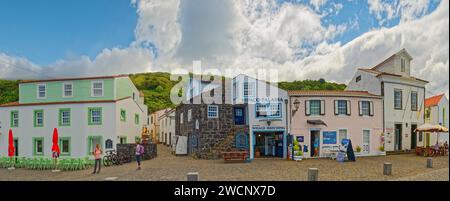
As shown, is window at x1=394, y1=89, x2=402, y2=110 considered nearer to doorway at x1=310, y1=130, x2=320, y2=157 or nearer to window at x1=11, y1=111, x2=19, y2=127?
doorway at x1=310, y1=130, x2=320, y2=157

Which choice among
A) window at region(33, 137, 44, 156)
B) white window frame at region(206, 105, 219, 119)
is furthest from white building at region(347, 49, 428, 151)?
window at region(33, 137, 44, 156)

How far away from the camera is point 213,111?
21.2m

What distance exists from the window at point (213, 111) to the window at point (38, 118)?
404 inches

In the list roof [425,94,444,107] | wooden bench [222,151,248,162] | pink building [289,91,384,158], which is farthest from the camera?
roof [425,94,444,107]

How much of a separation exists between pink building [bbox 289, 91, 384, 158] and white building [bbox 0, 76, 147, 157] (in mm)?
11449

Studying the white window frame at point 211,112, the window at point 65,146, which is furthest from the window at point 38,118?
the white window frame at point 211,112

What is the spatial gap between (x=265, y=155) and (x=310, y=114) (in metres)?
3.95

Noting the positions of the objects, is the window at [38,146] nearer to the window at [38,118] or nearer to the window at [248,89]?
the window at [38,118]

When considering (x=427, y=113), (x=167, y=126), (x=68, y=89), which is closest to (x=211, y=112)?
(x=68, y=89)

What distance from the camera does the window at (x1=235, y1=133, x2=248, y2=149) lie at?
20.2 meters

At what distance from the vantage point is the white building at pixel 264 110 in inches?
782

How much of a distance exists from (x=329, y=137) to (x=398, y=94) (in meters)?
7.13
